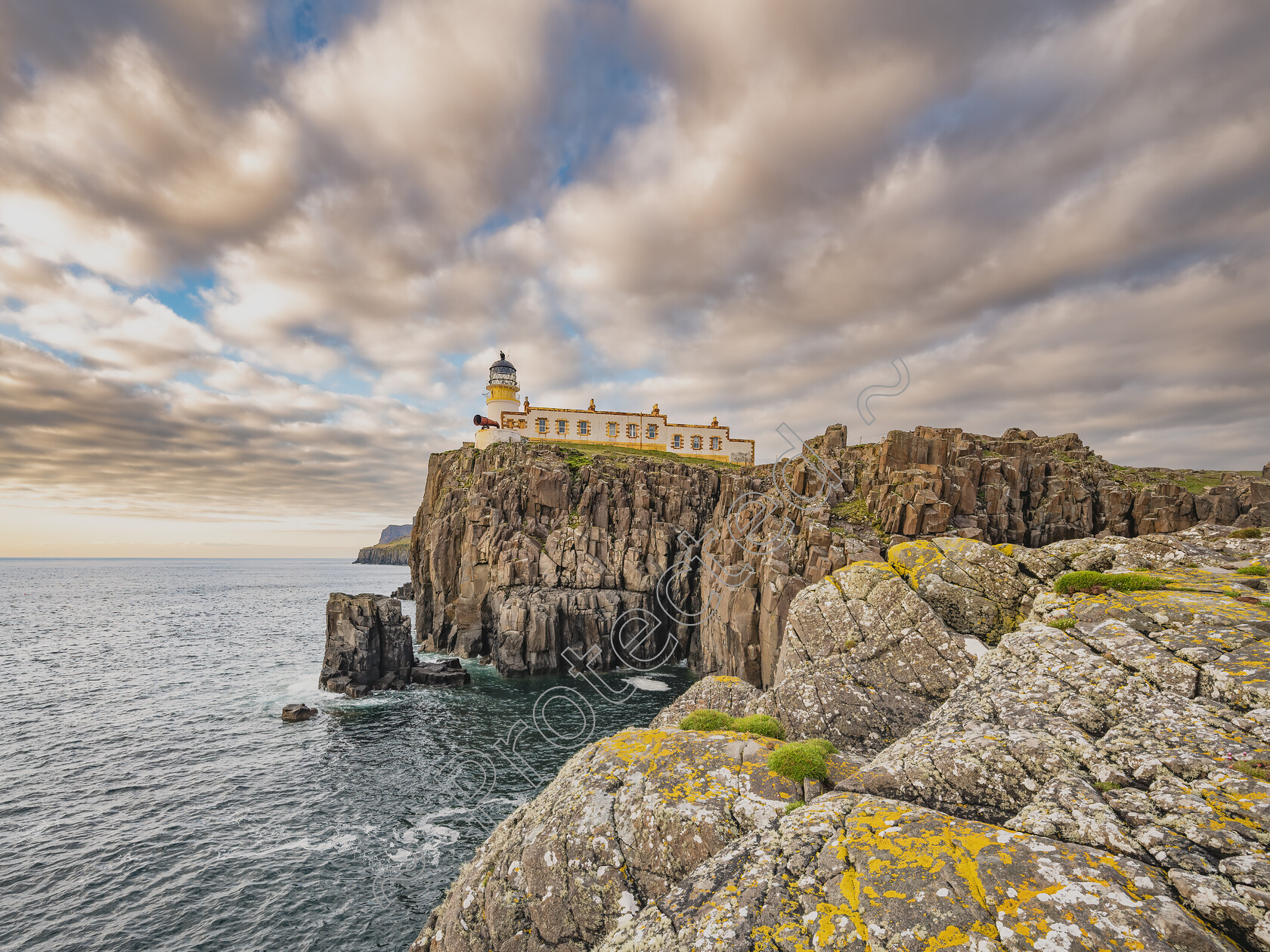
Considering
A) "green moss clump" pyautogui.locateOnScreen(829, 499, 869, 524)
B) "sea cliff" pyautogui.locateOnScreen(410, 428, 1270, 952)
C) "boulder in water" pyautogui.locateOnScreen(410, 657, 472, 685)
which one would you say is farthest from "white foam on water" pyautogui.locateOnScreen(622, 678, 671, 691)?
"sea cliff" pyautogui.locateOnScreen(410, 428, 1270, 952)

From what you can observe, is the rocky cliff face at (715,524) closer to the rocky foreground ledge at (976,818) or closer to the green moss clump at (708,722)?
the rocky foreground ledge at (976,818)

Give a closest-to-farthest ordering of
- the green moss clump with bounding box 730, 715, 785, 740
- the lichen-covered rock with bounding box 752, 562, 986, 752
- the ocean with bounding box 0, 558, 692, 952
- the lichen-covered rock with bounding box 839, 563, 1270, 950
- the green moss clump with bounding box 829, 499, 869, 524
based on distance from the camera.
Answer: the lichen-covered rock with bounding box 839, 563, 1270, 950 → the green moss clump with bounding box 730, 715, 785, 740 → the lichen-covered rock with bounding box 752, 562, 986, 752 → the ocean with bounding box 0, 558, 692, 952 → the green moss clump with bounding box 829, 499, 869, 524

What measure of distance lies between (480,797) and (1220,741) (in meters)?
39.1

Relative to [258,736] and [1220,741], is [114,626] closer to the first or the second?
[258,736]

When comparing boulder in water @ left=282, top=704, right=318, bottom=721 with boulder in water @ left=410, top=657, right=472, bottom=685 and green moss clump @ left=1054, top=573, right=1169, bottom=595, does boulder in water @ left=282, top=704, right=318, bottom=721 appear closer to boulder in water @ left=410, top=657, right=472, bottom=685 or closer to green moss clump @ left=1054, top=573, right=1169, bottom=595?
boulder in water @ left=410, top=657, right=472, bottom=685

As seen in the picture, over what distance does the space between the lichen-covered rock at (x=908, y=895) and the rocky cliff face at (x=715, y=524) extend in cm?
1145

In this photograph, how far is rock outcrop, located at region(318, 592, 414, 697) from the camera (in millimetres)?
59875

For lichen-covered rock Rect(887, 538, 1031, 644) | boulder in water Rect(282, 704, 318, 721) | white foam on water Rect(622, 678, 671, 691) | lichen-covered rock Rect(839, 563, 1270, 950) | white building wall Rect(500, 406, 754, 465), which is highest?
white building wall Rect(500, 406, 754, 465)

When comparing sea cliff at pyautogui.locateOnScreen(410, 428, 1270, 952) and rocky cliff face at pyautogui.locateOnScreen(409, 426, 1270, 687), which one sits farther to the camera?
A: rocky cliff face at pyautogui.locateOnScreen(409, 426, 1270, 687)

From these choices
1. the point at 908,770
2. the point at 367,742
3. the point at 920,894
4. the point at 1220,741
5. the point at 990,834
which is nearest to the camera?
the point at 920,894

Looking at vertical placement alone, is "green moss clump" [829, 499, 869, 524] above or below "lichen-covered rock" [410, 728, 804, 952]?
above

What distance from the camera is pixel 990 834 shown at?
23.0 feet

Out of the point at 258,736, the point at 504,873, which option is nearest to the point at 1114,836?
the point at 504,873

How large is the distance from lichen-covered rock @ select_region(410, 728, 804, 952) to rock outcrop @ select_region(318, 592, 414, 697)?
5776cm
